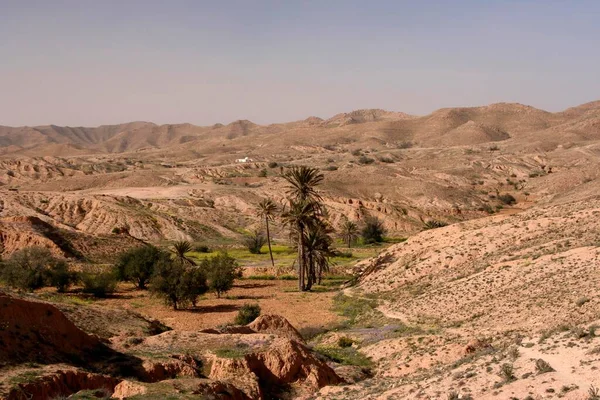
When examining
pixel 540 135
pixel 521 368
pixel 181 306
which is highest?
pixel 540 135

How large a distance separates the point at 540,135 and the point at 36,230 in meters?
129

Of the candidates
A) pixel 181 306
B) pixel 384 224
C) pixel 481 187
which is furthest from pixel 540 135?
pixel 181 306

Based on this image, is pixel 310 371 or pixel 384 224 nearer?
pixel 310 371

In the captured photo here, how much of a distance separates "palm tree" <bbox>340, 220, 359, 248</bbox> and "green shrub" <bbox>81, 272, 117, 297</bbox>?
3035 cm

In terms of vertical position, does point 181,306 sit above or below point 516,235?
below

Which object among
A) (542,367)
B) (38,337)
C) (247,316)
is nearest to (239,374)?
Result: (38,337)

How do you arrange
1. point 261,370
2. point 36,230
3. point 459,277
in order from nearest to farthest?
1. point 261,370
2. point 459,277
3. point 36,230

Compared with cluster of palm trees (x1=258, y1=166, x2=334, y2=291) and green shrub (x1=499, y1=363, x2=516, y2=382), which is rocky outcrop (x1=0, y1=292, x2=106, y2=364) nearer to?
green shrub (x1=499, y1=363, x2=516, y2=382)

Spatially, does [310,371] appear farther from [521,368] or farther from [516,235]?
[516,235]

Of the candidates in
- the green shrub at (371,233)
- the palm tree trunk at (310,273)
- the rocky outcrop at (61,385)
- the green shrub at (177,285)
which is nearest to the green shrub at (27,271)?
the green shrub at (177,285)

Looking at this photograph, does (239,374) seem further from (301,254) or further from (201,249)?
(201,249)

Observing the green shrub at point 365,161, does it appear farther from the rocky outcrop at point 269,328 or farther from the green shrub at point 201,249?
the rocky outcrop at point 269,328

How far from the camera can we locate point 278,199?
271 ft

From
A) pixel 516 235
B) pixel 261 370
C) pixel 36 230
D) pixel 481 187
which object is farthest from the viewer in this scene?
pixel 481 187
